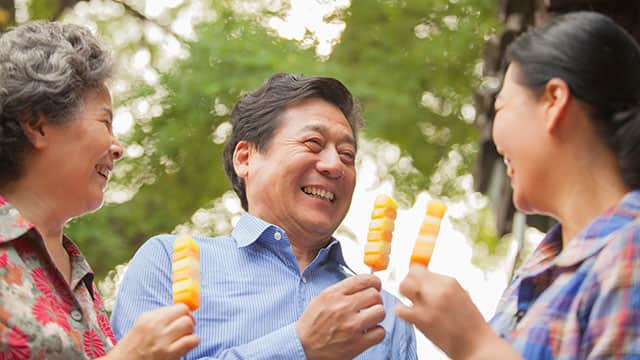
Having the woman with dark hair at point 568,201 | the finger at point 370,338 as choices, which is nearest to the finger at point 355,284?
the finger at point 370,338

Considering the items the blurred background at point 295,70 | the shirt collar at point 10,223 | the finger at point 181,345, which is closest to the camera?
the finger at point 181,345

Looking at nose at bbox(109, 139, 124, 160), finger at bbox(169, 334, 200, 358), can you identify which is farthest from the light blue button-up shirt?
finger at bbox(169, 334, 200, 358)

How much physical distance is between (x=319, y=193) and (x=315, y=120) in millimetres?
269

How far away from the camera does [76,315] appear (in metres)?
2.70

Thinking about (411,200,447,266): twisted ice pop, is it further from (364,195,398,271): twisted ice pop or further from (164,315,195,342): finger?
(164,315,195,342): finger

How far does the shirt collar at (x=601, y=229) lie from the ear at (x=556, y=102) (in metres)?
0.23

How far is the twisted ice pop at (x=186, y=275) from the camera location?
8.19 ft

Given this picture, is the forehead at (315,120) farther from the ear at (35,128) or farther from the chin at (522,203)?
the chin at (522,203)

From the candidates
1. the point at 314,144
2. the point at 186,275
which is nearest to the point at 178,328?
the point at 186,275

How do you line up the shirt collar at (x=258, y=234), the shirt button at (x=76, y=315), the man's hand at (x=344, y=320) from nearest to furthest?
the shirt button at (x=76, y=315) < the man's hand at (x=344, y=320) < the shirt collar at (x=258, y=234)

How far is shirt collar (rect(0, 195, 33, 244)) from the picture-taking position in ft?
8.44

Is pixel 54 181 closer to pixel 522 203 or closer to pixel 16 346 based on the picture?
pixel 16 346

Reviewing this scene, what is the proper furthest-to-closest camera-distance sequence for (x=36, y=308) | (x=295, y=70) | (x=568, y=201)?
(x=295, y=70) < (x=36, y=308) < (x=568, y=201)

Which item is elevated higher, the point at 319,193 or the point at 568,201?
the point at 568,201
